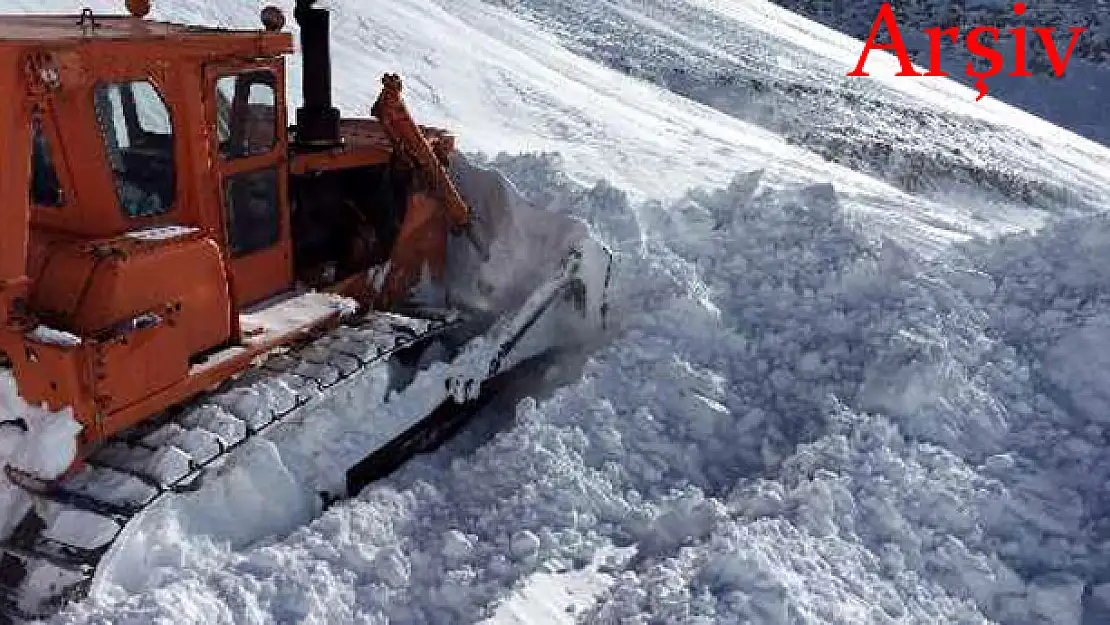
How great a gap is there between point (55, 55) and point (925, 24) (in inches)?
1401

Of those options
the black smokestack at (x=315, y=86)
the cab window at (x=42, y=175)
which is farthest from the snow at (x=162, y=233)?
the black smokestack at (x=315, y=86)

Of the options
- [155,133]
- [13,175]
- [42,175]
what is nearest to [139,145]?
[155,133]

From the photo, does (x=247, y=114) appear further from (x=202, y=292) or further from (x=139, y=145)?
(x=202, y=292)

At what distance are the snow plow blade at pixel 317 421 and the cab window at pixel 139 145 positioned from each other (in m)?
0.88

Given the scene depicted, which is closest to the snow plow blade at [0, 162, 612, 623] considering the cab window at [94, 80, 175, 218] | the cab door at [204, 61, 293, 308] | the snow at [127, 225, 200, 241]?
the cab door at [204, 61, 293, 308]

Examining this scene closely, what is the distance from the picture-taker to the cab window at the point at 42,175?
13.5ft

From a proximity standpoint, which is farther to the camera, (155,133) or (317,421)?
(317,421)

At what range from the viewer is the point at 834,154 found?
605 inches

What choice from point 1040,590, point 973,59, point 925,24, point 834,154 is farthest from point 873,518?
point 925,24

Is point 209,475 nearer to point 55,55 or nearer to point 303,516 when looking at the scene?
point 303,516

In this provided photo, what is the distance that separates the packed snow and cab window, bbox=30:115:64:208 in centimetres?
145

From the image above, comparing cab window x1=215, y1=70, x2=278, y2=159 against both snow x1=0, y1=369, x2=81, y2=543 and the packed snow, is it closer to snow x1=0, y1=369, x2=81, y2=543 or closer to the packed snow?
snow x1=0, y1=369, x2=81, y2=543

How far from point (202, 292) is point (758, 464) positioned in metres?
2.93

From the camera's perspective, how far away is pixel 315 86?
20.5 ft
